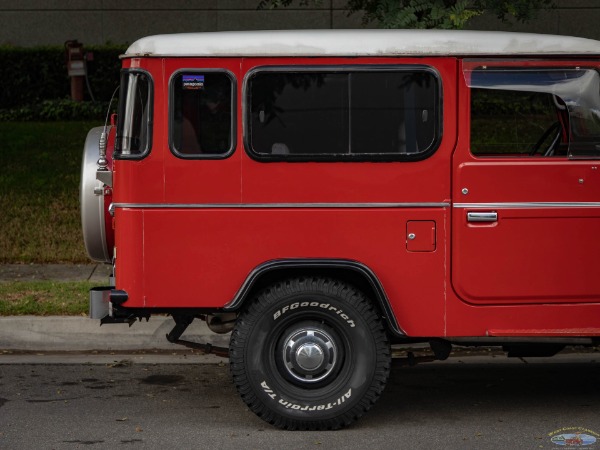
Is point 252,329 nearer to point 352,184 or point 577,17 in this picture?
point 352,184

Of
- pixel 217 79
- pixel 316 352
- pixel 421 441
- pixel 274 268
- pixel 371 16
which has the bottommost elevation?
pixel 421 441

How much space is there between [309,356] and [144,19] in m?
13.1

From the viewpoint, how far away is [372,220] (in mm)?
6598

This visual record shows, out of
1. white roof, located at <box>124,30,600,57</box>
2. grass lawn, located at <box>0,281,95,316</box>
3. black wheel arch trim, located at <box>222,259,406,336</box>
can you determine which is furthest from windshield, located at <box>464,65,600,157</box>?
grass lawn, located at <box>0,281,95,316</box>

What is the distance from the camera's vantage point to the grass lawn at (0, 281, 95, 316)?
9.08m

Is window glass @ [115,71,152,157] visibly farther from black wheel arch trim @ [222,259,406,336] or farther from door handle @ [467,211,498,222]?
door handle @ [467,211,498,222]

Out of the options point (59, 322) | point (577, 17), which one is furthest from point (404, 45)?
point (577, 17)

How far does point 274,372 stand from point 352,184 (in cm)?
120

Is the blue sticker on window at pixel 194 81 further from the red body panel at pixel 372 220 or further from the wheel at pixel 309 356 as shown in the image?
the wheel at pixel 309 356

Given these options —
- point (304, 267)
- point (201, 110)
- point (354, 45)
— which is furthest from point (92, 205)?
point (354, 45)

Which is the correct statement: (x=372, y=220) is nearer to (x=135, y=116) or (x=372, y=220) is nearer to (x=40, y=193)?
(x=135, y=116)

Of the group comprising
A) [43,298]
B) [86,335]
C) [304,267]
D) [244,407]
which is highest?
[304,267]

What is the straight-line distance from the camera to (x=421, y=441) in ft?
21.2

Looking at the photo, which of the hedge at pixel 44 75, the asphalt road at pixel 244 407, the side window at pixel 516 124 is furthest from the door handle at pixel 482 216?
the hedge at pixel 44 75
